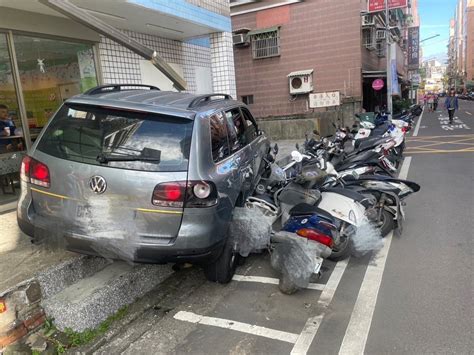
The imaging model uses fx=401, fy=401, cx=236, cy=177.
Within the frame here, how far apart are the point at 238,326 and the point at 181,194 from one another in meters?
1.27

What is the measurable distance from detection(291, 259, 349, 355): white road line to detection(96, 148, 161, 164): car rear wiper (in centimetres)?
185

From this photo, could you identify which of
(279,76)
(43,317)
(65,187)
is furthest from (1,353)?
(279,76)

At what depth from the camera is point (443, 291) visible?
381cm

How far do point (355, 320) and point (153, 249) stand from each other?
1821 millimetres

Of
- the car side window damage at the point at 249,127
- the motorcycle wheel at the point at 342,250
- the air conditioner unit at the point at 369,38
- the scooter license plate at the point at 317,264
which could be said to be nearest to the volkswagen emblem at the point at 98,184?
the scooter license plate at the point at 317,264

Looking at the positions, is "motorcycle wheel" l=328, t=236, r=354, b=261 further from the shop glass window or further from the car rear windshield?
the shop glass window

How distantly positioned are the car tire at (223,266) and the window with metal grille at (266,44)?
19.7 meters

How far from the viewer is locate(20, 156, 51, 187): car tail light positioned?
3.40m

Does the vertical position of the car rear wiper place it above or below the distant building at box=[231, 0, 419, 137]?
below

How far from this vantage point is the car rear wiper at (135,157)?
3.27 m

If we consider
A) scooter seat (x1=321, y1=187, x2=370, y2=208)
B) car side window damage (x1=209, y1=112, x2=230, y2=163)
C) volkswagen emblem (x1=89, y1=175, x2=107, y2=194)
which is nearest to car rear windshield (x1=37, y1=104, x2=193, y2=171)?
volkswagen emblem (x1=89, y1=175, x2=107, y2=194)

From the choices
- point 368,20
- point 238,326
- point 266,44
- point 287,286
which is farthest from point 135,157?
point 368,20

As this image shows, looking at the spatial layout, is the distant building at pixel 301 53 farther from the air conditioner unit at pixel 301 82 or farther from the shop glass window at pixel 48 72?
the shop glass window at pixel 48 72

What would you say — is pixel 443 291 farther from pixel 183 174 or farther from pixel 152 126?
pixel 152 126
